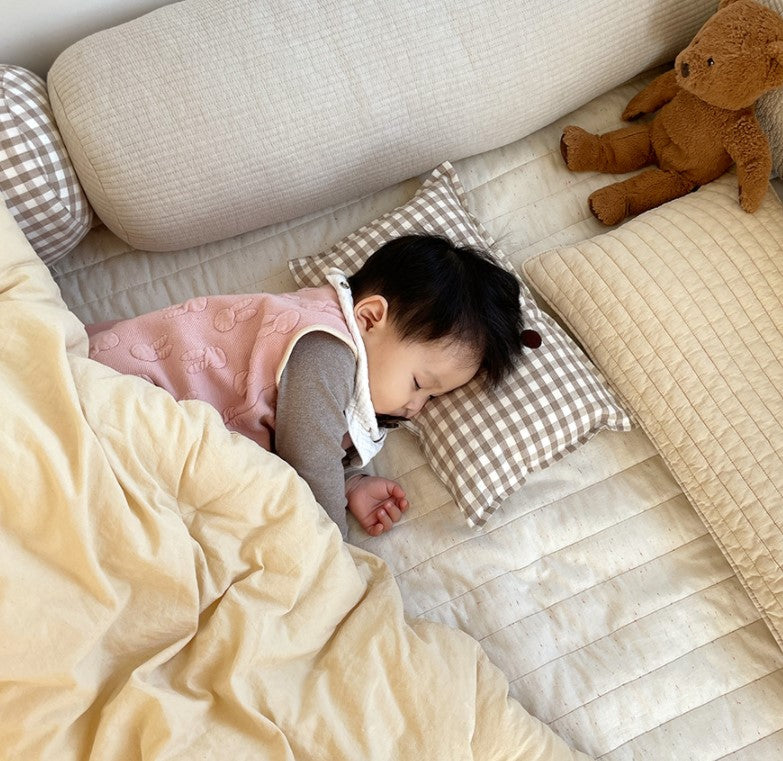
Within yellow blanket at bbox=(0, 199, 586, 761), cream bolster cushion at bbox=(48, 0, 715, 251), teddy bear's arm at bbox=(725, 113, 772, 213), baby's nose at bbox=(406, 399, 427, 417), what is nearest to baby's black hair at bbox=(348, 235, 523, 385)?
baby's nose at bbox=(406, 399, 427, 417)

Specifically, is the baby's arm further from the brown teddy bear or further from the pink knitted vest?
the brown teddy bear

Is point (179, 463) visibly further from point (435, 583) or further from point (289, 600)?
point (435, 583)

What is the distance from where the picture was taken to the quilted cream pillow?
3.75 feet

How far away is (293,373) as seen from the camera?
3.73 ft

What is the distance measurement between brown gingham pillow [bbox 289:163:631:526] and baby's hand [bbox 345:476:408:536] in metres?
0.08

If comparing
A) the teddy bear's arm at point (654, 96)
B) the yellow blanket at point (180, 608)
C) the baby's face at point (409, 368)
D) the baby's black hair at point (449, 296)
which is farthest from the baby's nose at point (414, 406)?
the teddy bear's arm at point (654, 96)

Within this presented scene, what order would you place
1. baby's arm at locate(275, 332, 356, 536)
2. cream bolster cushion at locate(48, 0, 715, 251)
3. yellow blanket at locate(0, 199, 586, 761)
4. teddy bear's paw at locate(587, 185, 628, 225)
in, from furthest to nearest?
teddy bear's paw at locate(587, 185, 628, 225), cream bolster cushion at locate(48, 0, 715, 251), baby's arm at locate(275, 332, 356, 536), yellow blanket at locate(0, 199, 586, 761)

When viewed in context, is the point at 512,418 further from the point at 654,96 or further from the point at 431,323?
the point at 654,96

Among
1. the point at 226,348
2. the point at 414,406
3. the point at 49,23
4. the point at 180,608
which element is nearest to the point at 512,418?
the point at 414,406

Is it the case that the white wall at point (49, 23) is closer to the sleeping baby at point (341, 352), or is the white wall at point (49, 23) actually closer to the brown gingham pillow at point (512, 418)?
the sleeping baby at point (341, 352)

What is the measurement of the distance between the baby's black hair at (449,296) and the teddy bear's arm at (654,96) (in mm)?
533

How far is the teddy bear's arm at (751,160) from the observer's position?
1.30 metres

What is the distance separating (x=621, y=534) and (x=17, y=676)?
0.86 meters

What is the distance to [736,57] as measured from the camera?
1.24 metres
